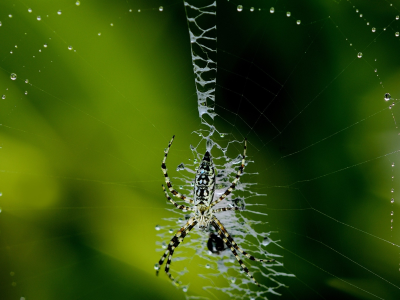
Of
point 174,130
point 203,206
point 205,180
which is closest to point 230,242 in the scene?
point 203,206

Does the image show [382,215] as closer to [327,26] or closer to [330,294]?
[330,294]

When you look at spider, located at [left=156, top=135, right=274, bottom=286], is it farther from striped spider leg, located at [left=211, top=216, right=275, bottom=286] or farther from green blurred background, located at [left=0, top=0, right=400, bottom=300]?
green blurred background, located at [left=0, top=0, right=400, bottom=300]

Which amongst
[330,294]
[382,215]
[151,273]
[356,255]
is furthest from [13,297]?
[382,215]

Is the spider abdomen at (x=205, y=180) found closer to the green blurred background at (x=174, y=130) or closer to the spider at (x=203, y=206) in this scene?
the spider at (x=203, y=206)

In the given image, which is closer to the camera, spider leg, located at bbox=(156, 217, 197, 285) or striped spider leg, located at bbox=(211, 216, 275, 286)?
striped spider leg, located at bbox=(211, 216, 275, 286)

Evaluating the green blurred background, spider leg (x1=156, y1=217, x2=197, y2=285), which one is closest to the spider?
spider leg (x1=156, y1=217, x2=197, y2=285)

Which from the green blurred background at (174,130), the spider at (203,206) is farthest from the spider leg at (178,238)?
the green blurred background at (174,130)
